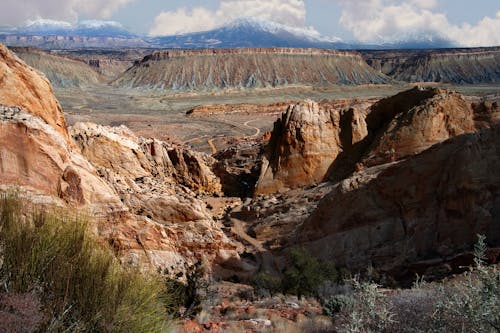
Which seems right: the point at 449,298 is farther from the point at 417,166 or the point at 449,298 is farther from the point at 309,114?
the point at 309,114

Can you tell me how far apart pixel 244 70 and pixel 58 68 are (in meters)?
50.7

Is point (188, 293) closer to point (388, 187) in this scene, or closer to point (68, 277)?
point (68, 277)

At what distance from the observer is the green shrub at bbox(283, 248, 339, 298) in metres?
11.8

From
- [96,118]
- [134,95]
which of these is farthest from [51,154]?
[134,95]

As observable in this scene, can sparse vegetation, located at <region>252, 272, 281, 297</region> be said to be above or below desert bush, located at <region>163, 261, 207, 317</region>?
below

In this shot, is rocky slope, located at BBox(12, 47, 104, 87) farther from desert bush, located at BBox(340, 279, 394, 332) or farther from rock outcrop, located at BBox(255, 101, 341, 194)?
desert bush, located at BBox(340, 279, 394, 332)

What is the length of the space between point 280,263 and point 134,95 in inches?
4197

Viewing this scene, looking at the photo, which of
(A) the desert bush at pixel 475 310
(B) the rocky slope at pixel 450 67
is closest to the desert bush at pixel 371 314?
(A) the desert bush at pixel 475 310

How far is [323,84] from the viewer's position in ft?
428

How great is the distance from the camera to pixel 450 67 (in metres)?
145

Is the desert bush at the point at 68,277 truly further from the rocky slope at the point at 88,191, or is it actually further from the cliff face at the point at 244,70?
the cliff face at the point at 244,70

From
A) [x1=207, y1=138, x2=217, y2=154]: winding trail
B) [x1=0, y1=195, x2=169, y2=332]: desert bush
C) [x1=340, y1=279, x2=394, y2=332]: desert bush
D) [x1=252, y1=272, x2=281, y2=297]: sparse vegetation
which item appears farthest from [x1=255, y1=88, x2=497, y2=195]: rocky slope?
[x1=207, y1=138, x2=217, y2=154]: winding trail

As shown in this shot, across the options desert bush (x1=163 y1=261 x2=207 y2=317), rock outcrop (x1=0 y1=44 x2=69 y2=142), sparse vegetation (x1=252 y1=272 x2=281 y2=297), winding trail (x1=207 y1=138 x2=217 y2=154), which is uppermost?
rock outcrop (x1=0 y1=44 x2=69 y2=142)

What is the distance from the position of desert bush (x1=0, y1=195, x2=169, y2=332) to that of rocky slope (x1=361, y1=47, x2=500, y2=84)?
14460 cm
